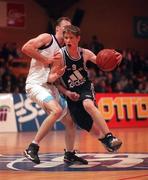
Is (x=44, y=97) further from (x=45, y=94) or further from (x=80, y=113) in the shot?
(x=80, y=113)

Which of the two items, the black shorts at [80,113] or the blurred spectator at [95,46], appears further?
the blurred spectator at [95,46]

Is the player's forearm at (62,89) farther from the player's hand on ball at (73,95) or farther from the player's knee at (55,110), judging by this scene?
the player's knee at (55,110)

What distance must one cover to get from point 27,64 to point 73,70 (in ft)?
38.5

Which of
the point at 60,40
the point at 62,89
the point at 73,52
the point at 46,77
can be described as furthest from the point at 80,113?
the point at 60,40

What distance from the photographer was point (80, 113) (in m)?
6.48

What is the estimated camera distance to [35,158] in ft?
20.5

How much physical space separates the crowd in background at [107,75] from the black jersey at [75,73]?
30.5ft

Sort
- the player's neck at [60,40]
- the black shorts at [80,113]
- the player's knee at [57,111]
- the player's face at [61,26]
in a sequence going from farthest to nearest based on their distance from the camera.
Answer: the player's neck at [60,40]
the player's face at [61,26]
the black shorts at [80,113]
the player's knee at [57,111]

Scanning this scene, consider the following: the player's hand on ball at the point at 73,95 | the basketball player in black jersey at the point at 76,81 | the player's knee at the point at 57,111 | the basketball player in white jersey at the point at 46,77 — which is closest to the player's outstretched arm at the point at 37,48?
the basketball player in white jersey at the point at 46,77

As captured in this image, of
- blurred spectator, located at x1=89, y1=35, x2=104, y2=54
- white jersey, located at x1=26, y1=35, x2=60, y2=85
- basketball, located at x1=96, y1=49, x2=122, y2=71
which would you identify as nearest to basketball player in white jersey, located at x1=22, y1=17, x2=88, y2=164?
white jersey, located at x1=26, y1=35, x2=60, y2=85

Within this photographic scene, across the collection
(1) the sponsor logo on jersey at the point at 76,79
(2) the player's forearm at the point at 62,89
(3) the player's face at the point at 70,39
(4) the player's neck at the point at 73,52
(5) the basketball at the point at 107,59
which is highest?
(3) the player's face at the point at 70,39

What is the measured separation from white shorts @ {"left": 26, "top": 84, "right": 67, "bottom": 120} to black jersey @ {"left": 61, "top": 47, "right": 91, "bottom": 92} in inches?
11.2

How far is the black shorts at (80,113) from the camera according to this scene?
646cm

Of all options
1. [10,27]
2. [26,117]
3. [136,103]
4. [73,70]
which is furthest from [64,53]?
[10,27]
